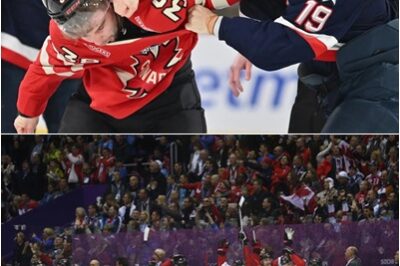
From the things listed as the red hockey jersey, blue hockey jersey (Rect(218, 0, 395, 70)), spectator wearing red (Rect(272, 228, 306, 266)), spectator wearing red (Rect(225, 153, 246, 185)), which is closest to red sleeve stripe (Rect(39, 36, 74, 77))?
the red hockey jersey

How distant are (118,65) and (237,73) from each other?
20.8 inches

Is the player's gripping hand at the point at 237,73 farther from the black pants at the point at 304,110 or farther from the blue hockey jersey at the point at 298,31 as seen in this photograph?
the black pants at the point at 304,110

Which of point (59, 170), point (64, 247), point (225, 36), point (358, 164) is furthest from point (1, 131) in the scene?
point (358, 164)

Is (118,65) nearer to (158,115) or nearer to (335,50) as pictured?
(158,115)

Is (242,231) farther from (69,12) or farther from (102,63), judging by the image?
(69,12)

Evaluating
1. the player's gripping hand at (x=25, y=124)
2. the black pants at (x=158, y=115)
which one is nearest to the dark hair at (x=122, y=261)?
the black pants at (x=158, y=115)

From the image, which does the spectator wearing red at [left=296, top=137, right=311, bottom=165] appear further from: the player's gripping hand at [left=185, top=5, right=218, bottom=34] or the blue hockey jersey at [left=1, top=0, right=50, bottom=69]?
the blue hockey jersey at [left=1, top=0, right=50, bottom=69]

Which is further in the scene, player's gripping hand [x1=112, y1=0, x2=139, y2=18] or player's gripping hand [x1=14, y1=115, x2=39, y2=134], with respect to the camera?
player's gripping hand [x1=14, y1=115, x2=39, y2=134]

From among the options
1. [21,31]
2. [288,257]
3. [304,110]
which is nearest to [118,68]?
[21,31]

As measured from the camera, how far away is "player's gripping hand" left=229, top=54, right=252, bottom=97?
12.7 feet

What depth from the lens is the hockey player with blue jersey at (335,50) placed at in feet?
11.7

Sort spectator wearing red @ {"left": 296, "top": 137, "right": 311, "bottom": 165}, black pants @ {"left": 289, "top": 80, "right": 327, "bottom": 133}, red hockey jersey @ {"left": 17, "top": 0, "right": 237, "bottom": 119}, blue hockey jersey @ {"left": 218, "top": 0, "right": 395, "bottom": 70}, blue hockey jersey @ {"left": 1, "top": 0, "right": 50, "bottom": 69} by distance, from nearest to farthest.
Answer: blue hockey jersey @ {"left": 218, "top": 0, "right": 395, "bottom": 70} → red hockey jersey @ {"left": 17, "top": 0, "right": 237, "bottom": 119} → blue hockey jersey @ {"left": 1, "top": 0, "right": 50, "bottom": 69} → black pants @ {"left": 289, "top": 80, "right": 327, "bottom": 133} → spectator wearing red @ {"left": 296, "top": 137, "right": 311, "bottom": 165}

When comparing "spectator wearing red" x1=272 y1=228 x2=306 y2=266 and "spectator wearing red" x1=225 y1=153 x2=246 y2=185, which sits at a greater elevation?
"spectator wearing red" x1=225 y1=153 x2=246 y2=185

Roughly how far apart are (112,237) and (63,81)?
2.42 ft
